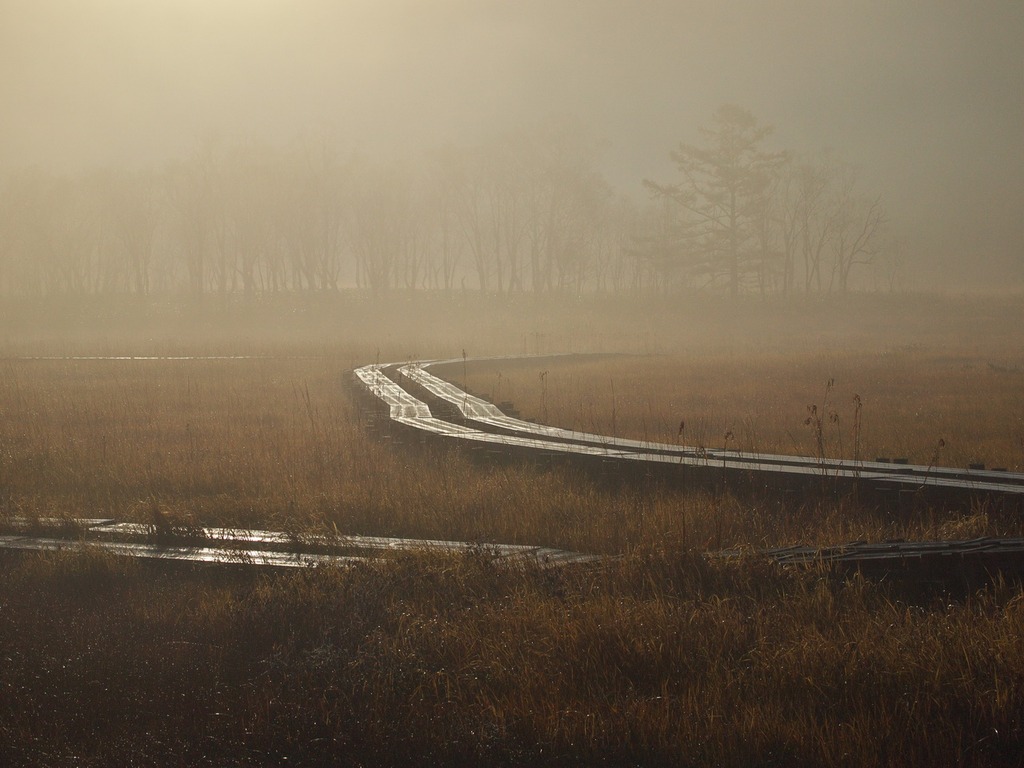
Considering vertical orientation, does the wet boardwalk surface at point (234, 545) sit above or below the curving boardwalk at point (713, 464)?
below

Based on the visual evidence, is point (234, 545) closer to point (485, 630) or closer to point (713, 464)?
point (485, 630)

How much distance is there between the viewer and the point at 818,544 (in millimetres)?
6594

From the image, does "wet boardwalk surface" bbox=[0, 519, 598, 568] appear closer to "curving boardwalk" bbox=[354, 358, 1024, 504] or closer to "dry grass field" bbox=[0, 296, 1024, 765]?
"dry grass field" bbox=[0, 296, 1024, 765]

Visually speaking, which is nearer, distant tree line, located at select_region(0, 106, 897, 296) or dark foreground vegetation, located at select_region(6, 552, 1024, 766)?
dark foreground vegetation, located at select_region(6, 552, 1024, 766)

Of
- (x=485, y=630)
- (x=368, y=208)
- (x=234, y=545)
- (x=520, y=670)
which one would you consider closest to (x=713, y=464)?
(x=485, y=630)

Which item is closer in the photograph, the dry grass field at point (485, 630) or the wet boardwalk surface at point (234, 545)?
the dry grass field at point (485, 630)

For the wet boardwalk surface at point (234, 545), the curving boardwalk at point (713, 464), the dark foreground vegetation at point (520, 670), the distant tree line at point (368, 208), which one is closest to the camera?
the dark foreground vegetation at point (520, 670)

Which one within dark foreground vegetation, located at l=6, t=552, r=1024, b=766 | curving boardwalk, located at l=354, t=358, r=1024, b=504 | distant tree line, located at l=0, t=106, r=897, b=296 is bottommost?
dark foreground vegetation, located at l=6, t=552, r=1024, b=766

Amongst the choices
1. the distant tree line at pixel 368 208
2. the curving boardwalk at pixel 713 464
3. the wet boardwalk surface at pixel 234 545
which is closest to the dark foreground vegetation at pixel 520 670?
the wet boardwalk surface at pixel 234 545

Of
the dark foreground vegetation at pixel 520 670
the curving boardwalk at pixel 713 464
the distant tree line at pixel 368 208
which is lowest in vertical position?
the dark foreground vegetation at pixel 520 670

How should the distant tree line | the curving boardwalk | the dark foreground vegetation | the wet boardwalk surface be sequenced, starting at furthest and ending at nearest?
the distant tree line → the curving boardwalk → the wet boardwalk surface → the dark foreground vegetation

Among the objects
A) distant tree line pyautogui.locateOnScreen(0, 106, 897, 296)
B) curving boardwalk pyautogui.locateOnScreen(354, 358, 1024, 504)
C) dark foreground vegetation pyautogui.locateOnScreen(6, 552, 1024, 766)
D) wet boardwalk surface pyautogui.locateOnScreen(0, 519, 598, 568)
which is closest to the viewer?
dark foreground vegetation pyautogui.locateOnScreen(6, 552, 1024, 766)

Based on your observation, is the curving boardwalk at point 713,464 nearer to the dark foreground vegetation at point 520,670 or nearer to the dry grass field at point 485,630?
the dry grass field at point 485,630

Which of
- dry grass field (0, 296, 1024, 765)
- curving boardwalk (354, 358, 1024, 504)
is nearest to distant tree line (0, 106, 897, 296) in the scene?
curving boardwalk (354, 358, 1024, 504)
